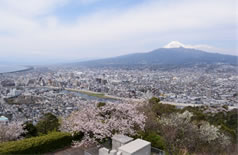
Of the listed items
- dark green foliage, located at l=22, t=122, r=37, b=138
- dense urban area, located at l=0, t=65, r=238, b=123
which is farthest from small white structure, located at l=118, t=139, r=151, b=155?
dark green foliage, located at l=22, t=122, r=37, b=138

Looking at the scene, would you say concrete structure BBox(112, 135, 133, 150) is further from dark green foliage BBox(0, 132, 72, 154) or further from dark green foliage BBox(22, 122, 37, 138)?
dark green foliage BBox(22, 122, 37, 138)

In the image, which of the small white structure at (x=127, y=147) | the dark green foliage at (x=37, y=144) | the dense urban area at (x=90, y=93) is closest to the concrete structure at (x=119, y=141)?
the small white structure at (x=127, y=147)

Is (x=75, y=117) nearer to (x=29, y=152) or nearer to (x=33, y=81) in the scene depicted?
(x=29, y=152)

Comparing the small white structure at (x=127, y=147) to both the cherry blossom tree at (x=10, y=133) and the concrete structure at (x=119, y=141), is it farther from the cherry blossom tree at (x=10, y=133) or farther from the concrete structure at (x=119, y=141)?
the cherry blossom tree at (x=10, y=133)

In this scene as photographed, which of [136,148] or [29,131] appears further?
[29,131]

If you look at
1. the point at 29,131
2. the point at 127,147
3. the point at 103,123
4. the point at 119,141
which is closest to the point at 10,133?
the point at 29,131

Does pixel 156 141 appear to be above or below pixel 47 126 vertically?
above

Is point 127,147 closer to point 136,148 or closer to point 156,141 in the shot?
point 136,148
